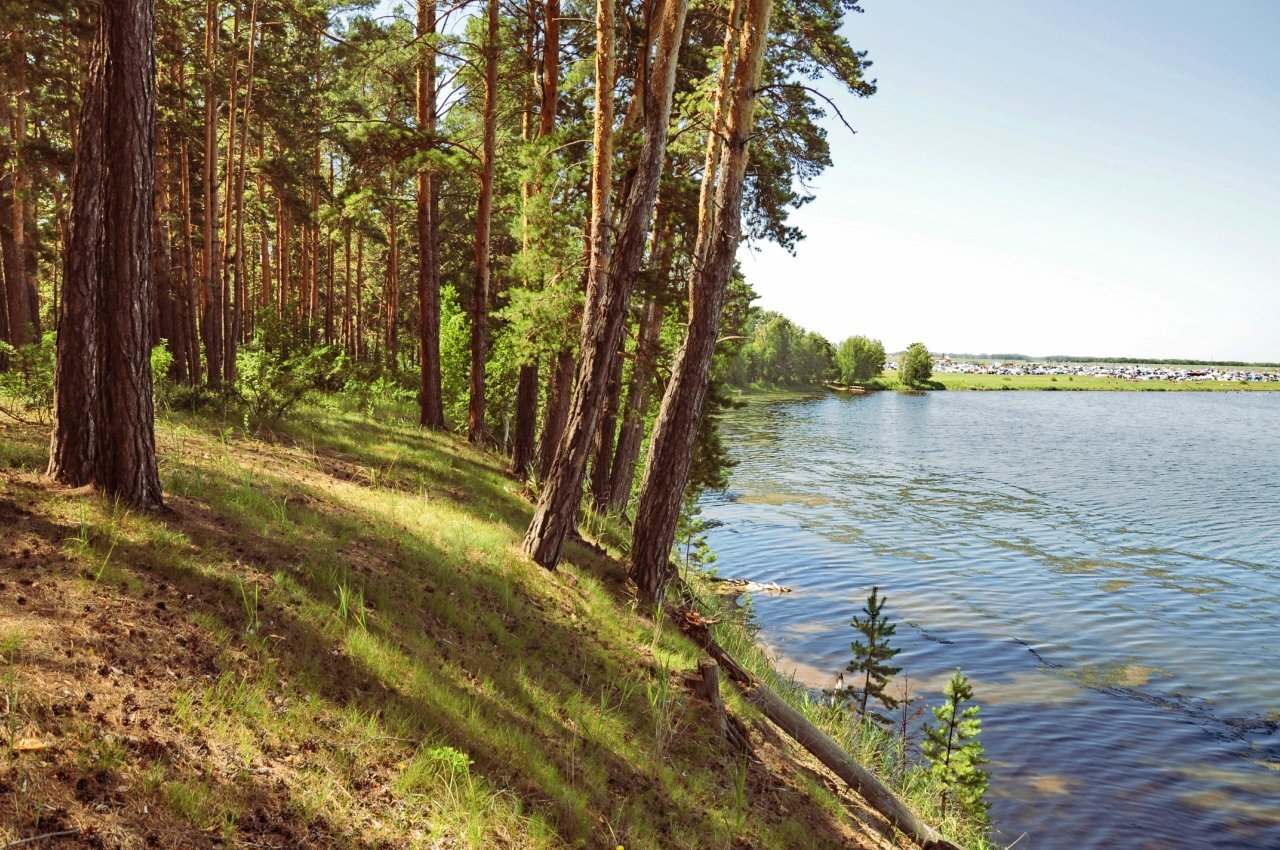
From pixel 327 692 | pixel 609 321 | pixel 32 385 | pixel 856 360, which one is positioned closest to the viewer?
pixel 327 692

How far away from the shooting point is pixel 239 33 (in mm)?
18234

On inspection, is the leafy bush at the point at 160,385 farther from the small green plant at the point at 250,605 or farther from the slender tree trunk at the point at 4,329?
the small green plant at the point at 250,605

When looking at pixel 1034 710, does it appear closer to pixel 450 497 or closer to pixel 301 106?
pixel 450 497

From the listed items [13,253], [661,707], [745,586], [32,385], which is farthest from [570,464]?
[13,253]

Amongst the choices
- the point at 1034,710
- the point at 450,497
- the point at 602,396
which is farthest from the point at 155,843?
the point at 1034,710

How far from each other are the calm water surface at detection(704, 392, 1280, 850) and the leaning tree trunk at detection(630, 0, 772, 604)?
19.7 feet

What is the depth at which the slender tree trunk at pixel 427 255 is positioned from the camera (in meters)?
14.2

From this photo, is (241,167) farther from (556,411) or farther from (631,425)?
(631,425)

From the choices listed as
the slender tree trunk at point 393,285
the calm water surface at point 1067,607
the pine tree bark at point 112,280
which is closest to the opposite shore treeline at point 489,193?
the pine tree bark at point 112,280

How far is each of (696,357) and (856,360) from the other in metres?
131

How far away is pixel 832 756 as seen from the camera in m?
7.80

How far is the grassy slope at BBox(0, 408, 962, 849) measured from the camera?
11.8ft

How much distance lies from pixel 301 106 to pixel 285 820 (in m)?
26.0

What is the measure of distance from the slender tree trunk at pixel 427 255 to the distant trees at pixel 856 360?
396 ft
